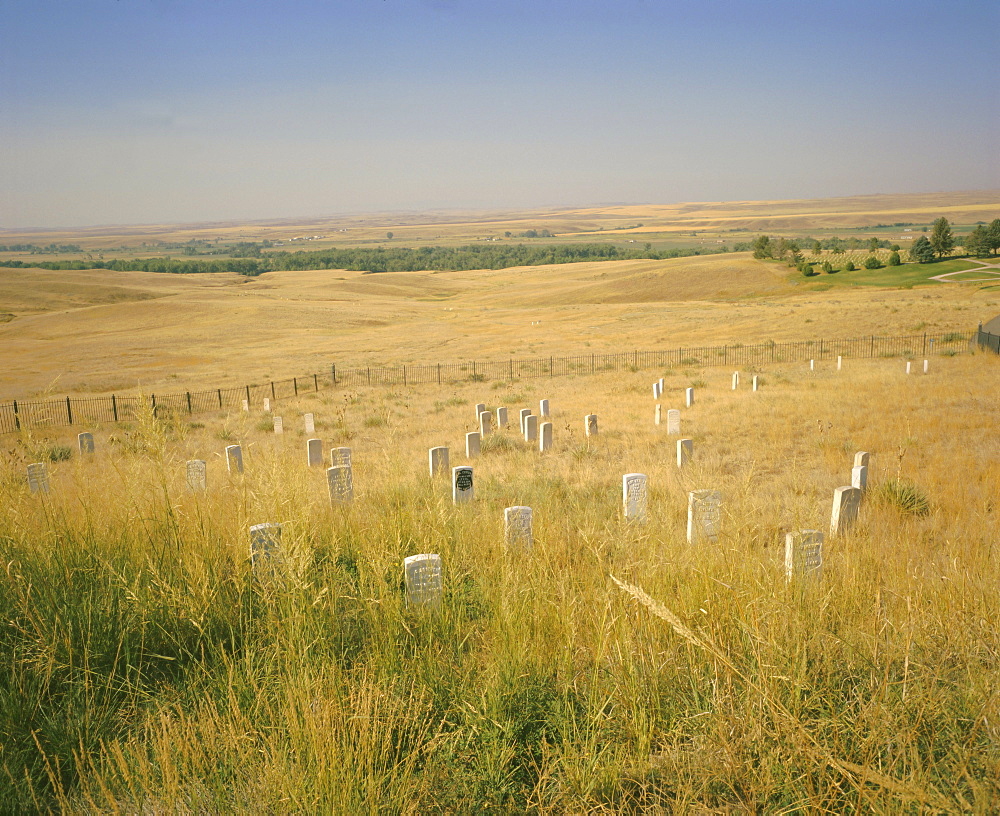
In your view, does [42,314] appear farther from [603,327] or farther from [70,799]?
[70,799]

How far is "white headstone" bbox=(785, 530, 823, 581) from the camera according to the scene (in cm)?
410

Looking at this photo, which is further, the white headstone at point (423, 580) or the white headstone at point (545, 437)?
the white headstone at point (545, 437)

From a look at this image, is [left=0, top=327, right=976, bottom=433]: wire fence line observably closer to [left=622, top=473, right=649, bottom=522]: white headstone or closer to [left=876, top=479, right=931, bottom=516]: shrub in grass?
[left=876, top=479, right=931, bottom=516]: shrub in grass

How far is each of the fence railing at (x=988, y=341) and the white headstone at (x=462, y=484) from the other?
24.9m

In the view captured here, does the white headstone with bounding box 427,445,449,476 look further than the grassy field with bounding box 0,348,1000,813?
Yes

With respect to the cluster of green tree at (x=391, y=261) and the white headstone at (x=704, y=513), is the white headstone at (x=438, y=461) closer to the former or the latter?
the white headstone at (x=704, y=513)

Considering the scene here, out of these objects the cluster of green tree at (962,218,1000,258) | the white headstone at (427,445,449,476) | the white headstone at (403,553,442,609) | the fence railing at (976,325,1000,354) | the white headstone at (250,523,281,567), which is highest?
the cluster of green tree at (962,218,1000,258)

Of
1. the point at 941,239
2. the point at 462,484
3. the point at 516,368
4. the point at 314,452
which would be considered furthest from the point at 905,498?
the point at 941,239

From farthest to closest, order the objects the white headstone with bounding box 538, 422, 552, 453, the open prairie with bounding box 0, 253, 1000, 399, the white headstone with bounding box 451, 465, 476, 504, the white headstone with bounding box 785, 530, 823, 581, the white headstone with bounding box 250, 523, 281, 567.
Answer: the open prairie with bounding box 0, 253, 1000, 399, the white headstone with bounding box 538, 422, 552, 453, the white headstone with bounding box 451, 465, 476, 504, the white headstone with bounding box 250, 523, 281, 567, the white headstone with bounding box 785, 530, 823, 581

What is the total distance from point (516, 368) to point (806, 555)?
32.4 m

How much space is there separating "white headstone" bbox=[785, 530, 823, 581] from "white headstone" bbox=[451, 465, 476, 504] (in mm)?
4411

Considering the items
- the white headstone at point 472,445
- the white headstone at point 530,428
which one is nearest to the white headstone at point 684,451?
the white headstone at point 472,445

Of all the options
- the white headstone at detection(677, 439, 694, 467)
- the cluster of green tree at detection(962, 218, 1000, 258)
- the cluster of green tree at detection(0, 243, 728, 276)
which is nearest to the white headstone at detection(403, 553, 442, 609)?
the white headstone at detection(677, 439, 694, 467)

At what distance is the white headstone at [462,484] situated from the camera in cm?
831
